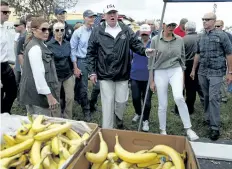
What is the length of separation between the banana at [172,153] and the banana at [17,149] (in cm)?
90

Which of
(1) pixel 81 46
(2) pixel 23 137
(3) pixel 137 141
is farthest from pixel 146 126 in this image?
(2) pixel 23 137

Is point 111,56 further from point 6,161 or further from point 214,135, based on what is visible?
point 6,161

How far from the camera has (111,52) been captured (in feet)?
14.8

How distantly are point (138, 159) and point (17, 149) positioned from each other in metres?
0.86

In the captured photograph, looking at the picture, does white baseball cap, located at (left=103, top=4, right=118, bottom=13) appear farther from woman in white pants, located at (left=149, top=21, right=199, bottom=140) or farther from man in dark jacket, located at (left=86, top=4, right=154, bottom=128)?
woman in white pants, located at (left=149, top=21, right=199, bottom=140)

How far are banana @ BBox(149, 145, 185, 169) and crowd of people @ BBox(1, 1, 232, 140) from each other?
1743 millimetres

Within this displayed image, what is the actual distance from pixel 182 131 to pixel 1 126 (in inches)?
136

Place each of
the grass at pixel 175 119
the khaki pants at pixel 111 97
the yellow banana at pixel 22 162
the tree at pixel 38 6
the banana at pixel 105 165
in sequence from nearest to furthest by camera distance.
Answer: the yellow banana at pixel 22 162
the banana at pixel 105 165
the khaki pants at pixel 111 97
the grass at pixel 175 119
the tree at pixel 38 6

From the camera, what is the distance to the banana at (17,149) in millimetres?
2275

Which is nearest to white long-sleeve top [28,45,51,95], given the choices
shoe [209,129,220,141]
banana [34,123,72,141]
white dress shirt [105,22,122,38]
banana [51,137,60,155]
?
white dress shirt [105,22,122,38]

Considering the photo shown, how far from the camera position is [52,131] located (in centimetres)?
246

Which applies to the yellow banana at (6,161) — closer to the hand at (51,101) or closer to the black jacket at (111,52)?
the hand at (51,101)

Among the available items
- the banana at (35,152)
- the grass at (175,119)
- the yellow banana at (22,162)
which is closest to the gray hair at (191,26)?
the grass at (175,119)

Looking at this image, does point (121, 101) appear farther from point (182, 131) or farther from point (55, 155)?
point (55, 155)
